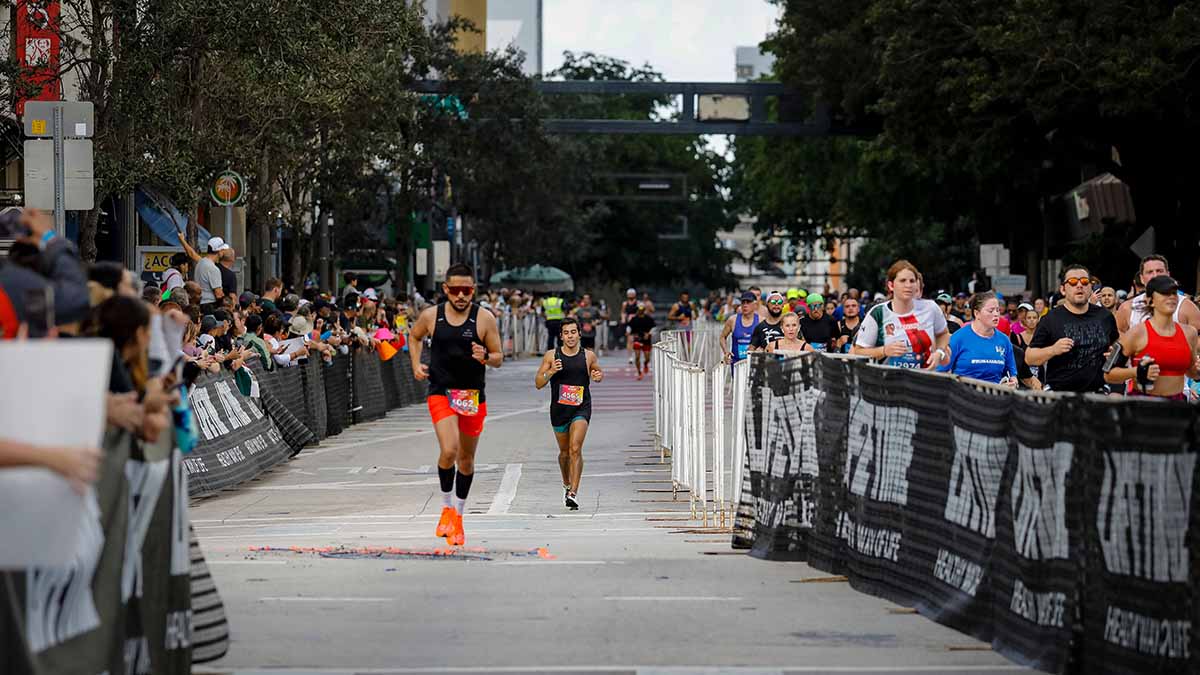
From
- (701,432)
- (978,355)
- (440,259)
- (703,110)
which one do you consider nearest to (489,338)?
(701,432)

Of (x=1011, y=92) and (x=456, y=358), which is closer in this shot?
(x=456, y=358)

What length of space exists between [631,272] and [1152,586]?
103 meters

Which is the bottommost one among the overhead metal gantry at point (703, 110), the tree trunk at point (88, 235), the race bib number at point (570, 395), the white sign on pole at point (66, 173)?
the race bib number at point (570, 395)

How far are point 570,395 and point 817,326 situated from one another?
6708 millimetres

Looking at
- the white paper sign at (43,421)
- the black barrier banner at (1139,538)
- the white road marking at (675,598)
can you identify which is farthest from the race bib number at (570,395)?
the white paper sign at (43,421)

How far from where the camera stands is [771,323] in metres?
24.5

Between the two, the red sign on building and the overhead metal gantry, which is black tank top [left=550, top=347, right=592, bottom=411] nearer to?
the red sign on building

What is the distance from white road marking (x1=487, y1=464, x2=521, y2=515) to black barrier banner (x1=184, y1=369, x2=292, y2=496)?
8.00ft

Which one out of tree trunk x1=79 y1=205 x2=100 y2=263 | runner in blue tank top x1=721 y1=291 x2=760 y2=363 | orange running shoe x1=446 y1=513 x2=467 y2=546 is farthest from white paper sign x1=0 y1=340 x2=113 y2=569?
runner in blue tank top x1=721 y1=291 x2=760 y2=363

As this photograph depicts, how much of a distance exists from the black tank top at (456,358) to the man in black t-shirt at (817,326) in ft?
33.4

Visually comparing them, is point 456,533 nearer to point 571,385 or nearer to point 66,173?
point 571,385

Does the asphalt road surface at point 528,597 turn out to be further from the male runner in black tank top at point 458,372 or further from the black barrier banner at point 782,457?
the male runner in black tank top at point 458,372

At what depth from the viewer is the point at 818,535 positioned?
12594mm

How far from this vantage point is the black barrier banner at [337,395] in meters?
28.7
